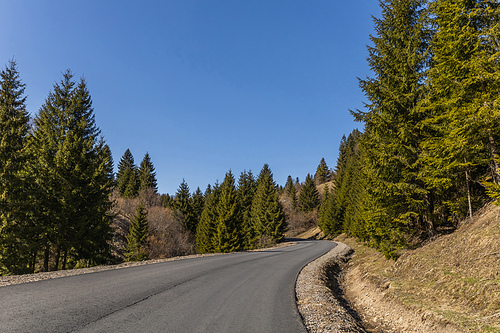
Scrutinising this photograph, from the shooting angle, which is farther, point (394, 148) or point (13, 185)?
point (13, 185)

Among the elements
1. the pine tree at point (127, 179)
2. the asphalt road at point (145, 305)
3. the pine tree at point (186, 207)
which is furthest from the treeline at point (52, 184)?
the pine tree at point (127, 179)

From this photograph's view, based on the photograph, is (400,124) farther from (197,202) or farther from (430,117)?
(197,202)

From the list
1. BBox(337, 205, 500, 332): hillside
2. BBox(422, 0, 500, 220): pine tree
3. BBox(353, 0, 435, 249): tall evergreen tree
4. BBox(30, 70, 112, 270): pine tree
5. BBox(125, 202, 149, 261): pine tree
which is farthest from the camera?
BBox(125, 202, 149, 261): pine tree

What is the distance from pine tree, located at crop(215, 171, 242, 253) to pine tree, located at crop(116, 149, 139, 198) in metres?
34.0

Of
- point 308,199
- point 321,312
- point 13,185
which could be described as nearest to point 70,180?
point 13,185

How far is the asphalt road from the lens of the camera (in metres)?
4.82

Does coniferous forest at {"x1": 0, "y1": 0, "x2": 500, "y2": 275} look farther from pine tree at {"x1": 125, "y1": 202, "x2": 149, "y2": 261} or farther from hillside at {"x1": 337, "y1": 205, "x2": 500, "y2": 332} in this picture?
pine tree at {"x1": 125, "y1": 202, "x2": 149, "y2": 261}

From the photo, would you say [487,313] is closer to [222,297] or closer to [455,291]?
[455,291]

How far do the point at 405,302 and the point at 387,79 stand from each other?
9.76 m

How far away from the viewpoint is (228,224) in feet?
119

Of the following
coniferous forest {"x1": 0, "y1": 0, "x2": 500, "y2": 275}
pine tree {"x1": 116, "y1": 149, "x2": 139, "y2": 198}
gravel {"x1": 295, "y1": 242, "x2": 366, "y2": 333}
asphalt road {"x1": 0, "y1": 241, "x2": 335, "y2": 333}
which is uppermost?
pine tree {"x1": 116, "y1": 149, "x2": 139, "y2": 198}

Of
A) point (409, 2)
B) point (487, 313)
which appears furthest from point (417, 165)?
point (409, 2)

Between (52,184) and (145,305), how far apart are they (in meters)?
16.0

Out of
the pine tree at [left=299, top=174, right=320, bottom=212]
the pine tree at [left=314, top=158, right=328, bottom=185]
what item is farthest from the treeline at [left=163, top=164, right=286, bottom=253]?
the pine tree at [left=314, top=158, right=328, bottom=185]
